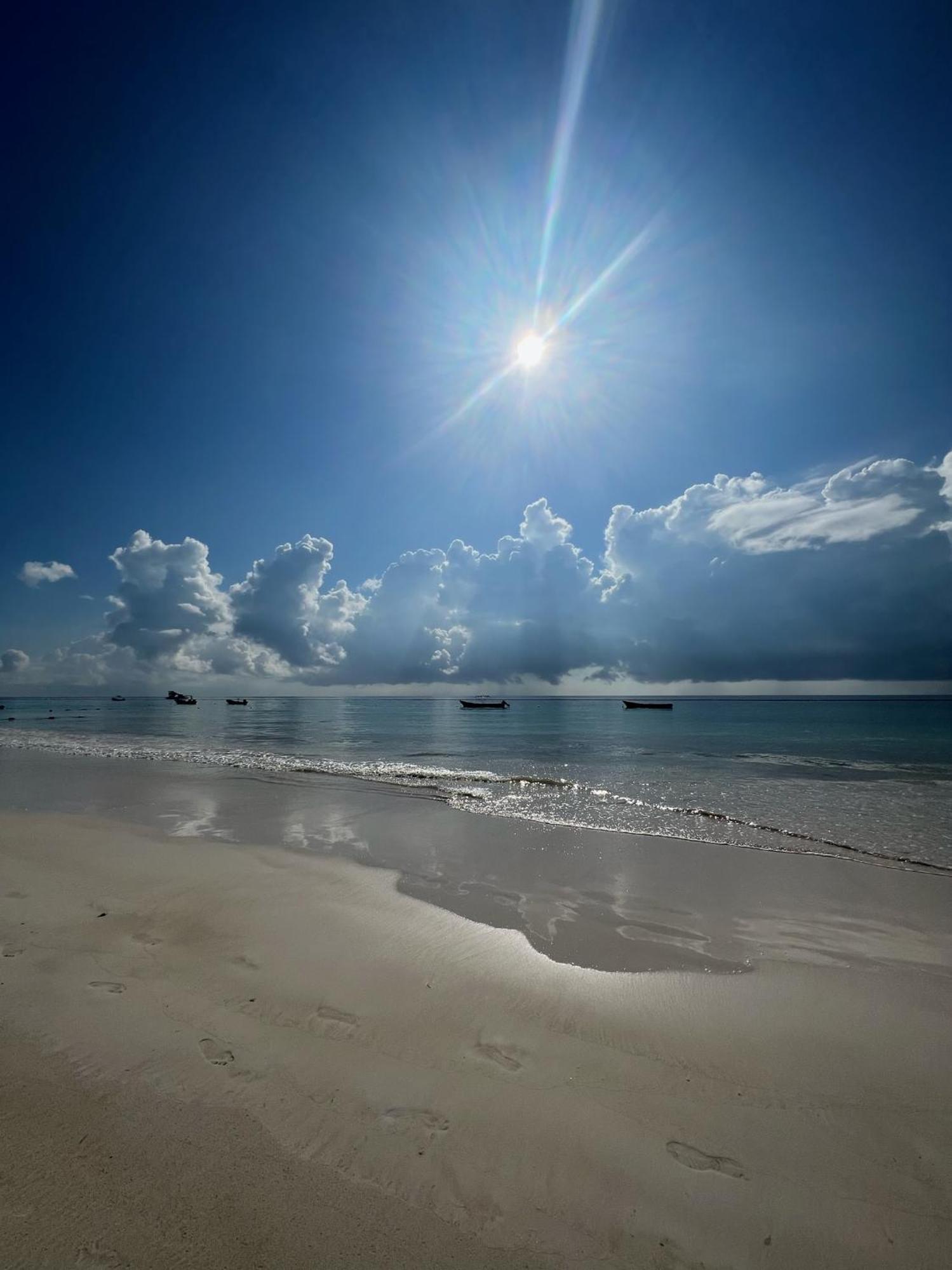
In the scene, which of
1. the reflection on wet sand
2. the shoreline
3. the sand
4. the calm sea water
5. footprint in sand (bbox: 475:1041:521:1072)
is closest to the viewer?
the sand

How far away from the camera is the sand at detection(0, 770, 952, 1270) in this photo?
2.95 meters

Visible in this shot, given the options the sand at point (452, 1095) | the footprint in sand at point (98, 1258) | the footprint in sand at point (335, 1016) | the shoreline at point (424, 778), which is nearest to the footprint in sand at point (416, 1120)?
the sand at point (452, 1095)

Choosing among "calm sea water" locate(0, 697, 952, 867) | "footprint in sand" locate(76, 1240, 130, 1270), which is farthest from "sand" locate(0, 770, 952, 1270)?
"calm sea water" locate(0, 697, 952, 867)

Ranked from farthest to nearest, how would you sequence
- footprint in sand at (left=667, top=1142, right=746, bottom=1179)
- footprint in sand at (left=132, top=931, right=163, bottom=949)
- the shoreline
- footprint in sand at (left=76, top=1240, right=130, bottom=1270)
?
the shoreline
footprint in sand at (left=132, top=931, right=163, bottom=949)
footprint in sand at (left=667, top=1142, right=746, bottom=1179)
footprint in sand at (left=76, top=1240, right=130, bottom=1270)

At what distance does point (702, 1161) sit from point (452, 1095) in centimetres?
170

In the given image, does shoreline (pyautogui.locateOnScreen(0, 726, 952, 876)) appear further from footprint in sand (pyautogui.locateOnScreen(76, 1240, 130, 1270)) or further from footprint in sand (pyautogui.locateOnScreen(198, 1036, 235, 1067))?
footprint in sand (pyautogui.locateOnScreen(76, 1240, 130, 1270))

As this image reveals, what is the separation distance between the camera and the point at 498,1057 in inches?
176

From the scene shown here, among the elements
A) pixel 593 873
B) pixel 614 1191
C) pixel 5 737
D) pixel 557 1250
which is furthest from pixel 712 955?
pixel 5 737

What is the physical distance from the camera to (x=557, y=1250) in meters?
2.89

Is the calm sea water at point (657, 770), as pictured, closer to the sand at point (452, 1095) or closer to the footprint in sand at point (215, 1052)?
the sand at point (452, 1095)

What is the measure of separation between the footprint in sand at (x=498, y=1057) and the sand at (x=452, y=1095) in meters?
0.03

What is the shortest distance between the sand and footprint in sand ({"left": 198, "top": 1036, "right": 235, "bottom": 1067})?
0.07 feet

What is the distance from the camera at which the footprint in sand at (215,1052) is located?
4230mm

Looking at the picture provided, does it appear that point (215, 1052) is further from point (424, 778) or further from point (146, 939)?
point (424, 778)
